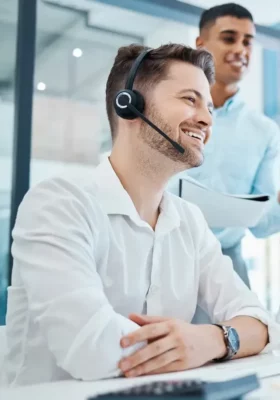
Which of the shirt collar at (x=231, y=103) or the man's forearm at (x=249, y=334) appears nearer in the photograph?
the man's forearm at (x=249, y=334)

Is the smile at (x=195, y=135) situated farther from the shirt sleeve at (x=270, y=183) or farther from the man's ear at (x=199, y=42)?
the man's ear at (x=199, y=42)

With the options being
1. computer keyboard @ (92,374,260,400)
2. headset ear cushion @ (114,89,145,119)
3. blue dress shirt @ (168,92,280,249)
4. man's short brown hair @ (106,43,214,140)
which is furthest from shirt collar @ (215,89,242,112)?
computer keyboard @ (92,374,260,400)

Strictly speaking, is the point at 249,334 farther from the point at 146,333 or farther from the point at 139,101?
the point at 139,101

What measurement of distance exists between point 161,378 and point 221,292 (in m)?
0.48

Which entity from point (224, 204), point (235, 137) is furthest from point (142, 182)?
point (235, 137)

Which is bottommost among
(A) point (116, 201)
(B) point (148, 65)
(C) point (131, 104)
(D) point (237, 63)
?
(A) point (116, 201)

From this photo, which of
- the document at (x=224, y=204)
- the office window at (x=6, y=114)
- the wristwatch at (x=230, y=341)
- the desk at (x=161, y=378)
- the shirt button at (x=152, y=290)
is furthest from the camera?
the office window at (x=6, y=114)

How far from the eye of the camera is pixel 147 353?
0.96 m

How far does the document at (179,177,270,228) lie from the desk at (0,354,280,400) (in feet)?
2.27

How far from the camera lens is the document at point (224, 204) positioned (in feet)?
5.55

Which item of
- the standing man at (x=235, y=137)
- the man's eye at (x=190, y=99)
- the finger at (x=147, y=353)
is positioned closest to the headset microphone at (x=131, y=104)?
the man's eye at (x=190, y=99)

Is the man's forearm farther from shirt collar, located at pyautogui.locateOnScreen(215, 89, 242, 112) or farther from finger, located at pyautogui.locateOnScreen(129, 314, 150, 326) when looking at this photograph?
shirt collar, located at pyautogui.locateOnScreen(215, 89, 242, 112)

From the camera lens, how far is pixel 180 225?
1.41 meters

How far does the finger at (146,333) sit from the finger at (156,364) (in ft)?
0.13
